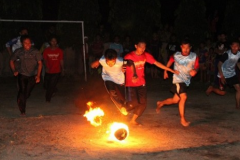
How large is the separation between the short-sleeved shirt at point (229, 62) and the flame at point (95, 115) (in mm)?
4018

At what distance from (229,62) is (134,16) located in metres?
9.69

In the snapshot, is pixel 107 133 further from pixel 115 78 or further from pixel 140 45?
pixel 140 45

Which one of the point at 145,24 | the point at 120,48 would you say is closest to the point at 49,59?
the point at 120,48

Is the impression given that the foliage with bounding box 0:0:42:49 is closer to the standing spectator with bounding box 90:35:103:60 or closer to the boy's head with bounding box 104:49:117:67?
the standing spectator with bounding box 90:35:103:60

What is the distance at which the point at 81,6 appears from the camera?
65.9 feet

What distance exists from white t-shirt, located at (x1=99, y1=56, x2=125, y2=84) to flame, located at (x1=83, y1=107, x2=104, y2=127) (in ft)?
2.47

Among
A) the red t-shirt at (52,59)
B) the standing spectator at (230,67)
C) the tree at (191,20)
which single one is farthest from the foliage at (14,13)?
the standing spectator at (230,67)

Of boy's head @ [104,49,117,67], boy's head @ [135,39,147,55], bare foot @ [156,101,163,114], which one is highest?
boy's head @ [135,39,147,55]

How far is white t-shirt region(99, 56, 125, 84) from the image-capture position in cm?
954

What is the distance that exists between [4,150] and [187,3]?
14.6 meters

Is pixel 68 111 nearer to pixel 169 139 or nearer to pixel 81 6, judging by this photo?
pixel 169 139

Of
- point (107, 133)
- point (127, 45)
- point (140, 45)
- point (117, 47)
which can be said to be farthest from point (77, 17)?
point (107, 133)

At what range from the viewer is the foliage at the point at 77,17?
20.0 m

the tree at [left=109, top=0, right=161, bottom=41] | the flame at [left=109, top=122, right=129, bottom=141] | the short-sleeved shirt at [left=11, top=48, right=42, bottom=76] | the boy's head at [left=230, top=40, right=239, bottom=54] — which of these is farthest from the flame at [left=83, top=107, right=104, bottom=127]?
the tree at [left=109, top=0, right=161, bottom=41]
